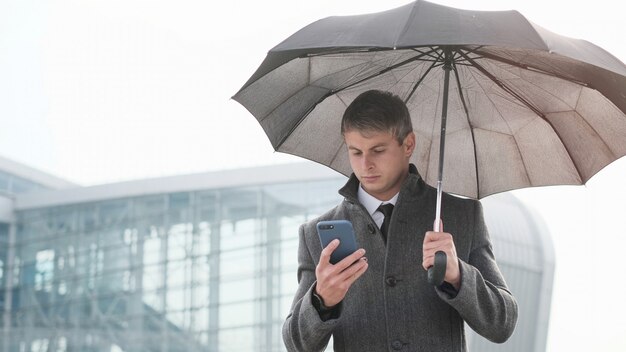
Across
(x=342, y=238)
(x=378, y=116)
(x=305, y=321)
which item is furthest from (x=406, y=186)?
(x=305, y=321)

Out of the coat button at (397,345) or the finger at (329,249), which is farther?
the coat button at (397,345)

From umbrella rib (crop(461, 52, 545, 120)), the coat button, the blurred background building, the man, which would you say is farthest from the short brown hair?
the blurred background building

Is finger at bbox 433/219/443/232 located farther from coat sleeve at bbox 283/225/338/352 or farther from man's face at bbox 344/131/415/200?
coat sleeve at bbox 283/225/338/352

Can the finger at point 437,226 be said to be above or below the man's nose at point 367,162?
below

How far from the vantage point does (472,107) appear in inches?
163

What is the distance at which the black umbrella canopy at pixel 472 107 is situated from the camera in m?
3.93

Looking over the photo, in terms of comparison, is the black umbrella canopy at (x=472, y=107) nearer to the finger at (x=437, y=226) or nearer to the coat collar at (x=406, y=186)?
the coat collar at (x=406, y=186)

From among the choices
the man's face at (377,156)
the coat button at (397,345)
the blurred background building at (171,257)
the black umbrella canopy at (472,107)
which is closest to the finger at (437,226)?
the man's face at (377,156)

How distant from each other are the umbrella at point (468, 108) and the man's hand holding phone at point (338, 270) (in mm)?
603

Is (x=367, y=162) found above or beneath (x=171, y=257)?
above

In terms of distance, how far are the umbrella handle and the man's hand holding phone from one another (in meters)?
0.18

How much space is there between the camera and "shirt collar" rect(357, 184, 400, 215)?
378 cm

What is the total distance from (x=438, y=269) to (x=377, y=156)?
42 cm

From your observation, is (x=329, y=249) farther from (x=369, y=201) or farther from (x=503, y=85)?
(x=503, y=85)
